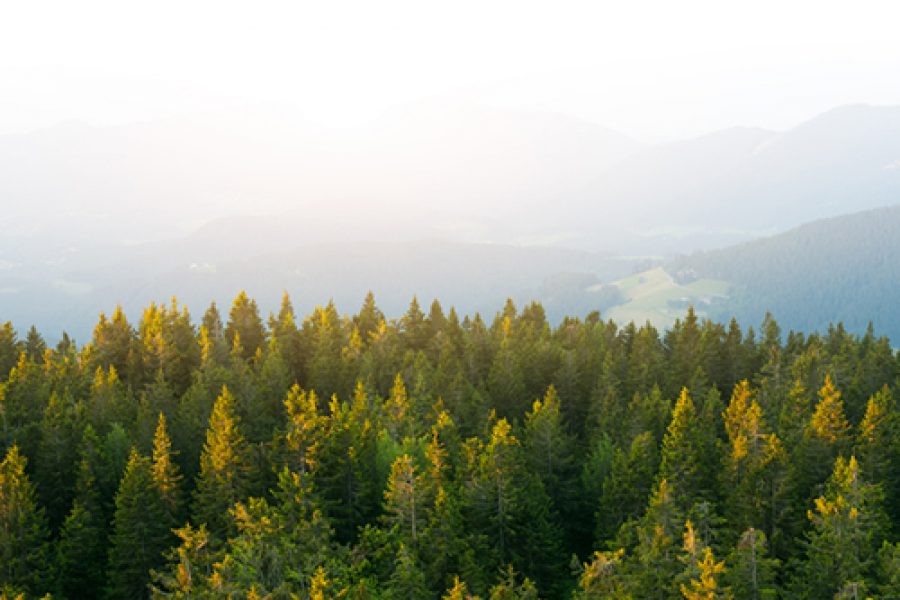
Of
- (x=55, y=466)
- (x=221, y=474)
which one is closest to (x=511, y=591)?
(x=221, y=474)

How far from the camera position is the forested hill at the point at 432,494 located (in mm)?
37562

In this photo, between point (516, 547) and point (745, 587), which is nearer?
point (745, 587)

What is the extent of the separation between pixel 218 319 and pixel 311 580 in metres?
52.1

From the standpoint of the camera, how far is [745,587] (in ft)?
118

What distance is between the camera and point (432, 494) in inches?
1674

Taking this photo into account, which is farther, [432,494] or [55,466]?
[55,466]

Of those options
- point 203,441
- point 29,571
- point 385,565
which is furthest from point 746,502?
point 29,571

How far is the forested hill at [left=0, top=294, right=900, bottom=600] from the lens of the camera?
123 feet

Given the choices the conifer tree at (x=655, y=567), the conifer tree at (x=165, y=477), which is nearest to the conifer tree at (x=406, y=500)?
the conifer tree at (x=655, y=567)

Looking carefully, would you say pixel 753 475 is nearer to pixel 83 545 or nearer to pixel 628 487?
pixel 628 487

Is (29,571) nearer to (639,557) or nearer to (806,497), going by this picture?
(639,557)

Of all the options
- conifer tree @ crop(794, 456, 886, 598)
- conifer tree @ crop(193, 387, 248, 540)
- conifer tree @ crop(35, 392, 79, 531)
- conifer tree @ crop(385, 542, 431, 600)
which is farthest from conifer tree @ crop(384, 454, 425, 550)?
conifer tree @ crop(35, 392, 79, 531)

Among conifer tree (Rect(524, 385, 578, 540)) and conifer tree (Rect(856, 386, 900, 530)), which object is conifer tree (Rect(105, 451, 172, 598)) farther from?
conifer tree (Rect(856, 386, 900, 530))

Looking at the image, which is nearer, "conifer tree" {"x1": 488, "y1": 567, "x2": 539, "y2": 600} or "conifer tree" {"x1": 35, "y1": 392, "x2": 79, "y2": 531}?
"conifer tree" {"x1": 488, "y1": 567, "x2": 539, "y2": 600}
